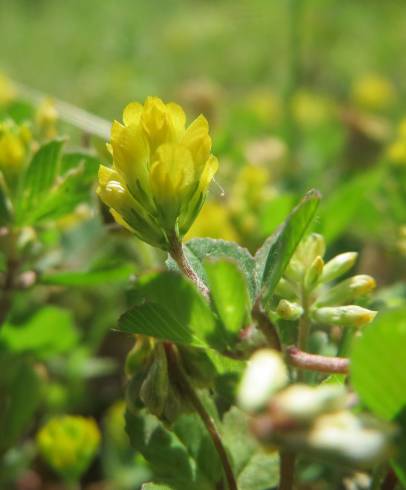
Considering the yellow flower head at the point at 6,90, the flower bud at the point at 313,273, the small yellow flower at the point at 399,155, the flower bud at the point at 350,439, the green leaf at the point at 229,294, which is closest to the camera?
the flower bud at the point at 350,439

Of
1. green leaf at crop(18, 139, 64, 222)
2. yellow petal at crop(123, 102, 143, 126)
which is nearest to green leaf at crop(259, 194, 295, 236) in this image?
green leaf at crop(18, 139, 64, 222)

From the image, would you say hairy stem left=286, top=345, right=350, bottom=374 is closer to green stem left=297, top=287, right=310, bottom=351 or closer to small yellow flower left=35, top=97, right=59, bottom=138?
green stem left=297, top=287, right=310, bottom=351

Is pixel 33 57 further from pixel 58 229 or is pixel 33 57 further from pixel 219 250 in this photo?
pixel 219 250

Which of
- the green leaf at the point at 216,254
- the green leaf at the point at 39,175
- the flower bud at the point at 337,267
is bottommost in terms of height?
the flower bud at the point at 337,267

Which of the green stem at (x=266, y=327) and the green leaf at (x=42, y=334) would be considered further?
the green leaf at (x=42, y=334)

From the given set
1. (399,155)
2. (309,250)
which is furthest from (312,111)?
(309,250)

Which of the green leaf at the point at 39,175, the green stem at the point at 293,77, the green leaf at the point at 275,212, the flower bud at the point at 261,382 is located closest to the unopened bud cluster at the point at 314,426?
the flower bud at the point at 261,382

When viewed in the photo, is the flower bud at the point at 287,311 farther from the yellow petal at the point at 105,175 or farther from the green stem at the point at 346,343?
the yellow petal at the point at 105,175

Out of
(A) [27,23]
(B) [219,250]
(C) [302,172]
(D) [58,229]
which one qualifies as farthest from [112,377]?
(A) [27,23]
